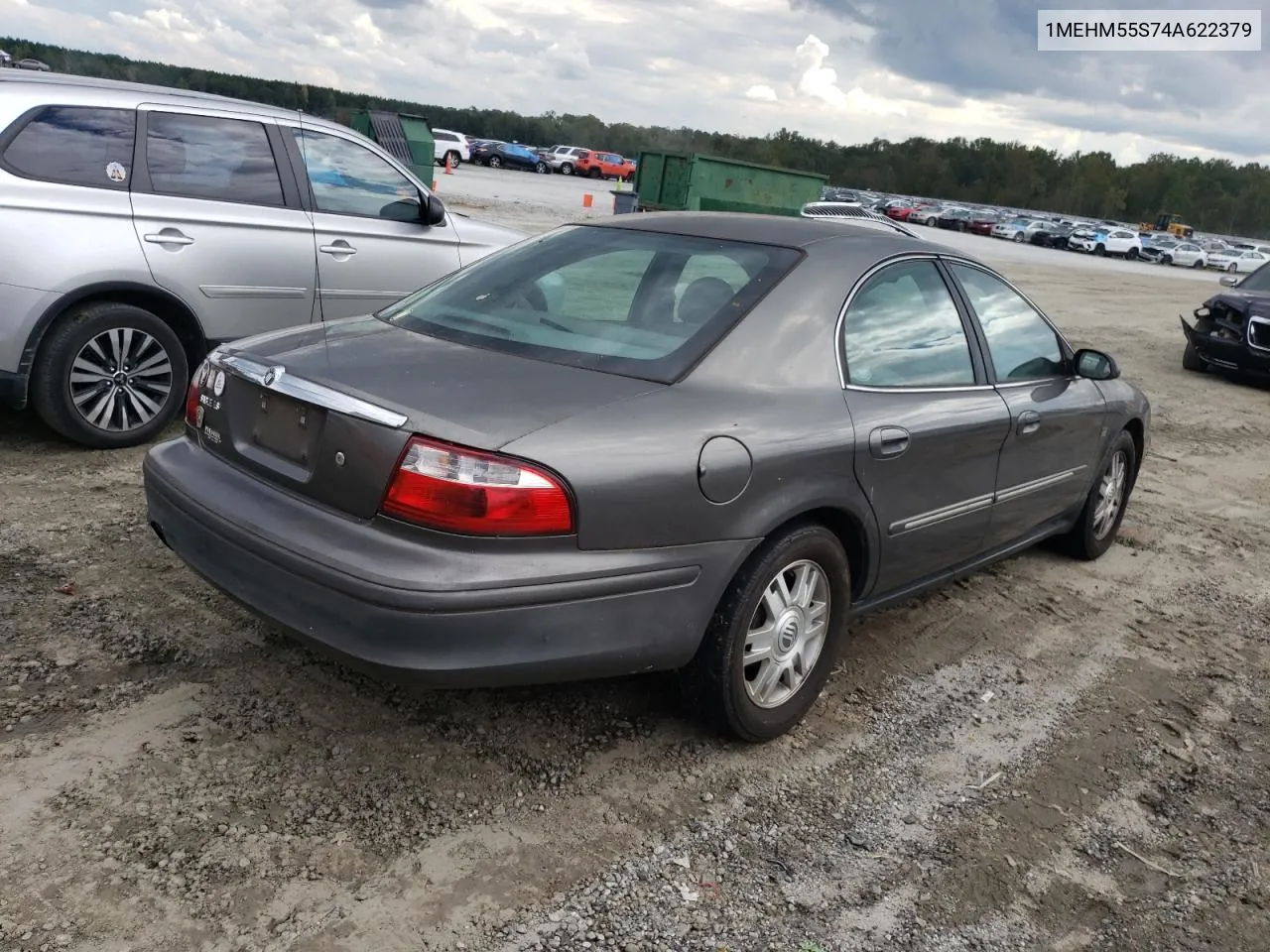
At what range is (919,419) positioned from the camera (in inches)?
146

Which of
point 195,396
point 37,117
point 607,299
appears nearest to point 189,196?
point 37,117

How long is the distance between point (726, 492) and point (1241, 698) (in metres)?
2.58

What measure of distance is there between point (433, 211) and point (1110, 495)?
14.0 feet

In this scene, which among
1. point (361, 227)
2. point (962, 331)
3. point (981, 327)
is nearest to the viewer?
point (962, 331)

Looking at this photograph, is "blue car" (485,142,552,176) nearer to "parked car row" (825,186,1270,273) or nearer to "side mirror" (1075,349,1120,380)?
"parked car row" (825,186,1270,273)

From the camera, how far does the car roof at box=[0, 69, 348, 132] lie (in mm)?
5551

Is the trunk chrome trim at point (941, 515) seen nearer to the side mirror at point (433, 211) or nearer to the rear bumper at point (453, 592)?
the rear bumper at point (453, 592)

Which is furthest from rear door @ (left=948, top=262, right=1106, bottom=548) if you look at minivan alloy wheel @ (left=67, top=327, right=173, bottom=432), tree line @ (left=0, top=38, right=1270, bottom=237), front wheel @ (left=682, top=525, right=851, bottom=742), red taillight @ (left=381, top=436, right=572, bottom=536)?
tree line @ (left=0, top=38, right=1270, bottom=237)

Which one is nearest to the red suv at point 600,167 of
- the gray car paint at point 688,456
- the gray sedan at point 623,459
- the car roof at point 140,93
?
the car roof at point 140,93

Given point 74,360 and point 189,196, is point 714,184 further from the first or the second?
point 74,360

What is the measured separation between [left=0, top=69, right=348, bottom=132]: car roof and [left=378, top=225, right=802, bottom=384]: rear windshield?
2.82 m

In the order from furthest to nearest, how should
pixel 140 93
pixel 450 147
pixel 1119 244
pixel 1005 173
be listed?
1. pixel 1005 173
2. pixel 1119 244
3. pixel 450 147
4. pixel 140 93

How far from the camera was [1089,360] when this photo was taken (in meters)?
4.84

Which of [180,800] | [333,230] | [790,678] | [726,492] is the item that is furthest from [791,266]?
[333,230]
